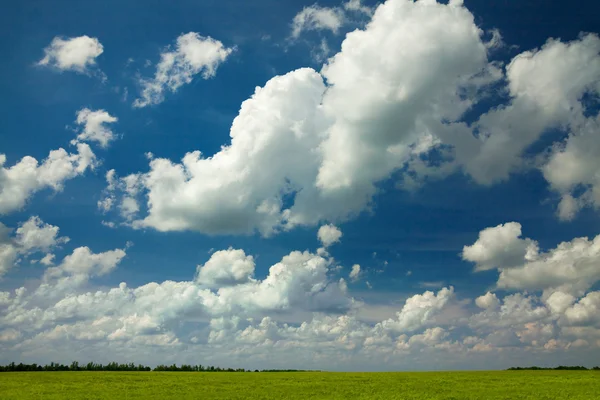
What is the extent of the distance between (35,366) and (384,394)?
144m

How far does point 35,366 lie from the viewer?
471 ft

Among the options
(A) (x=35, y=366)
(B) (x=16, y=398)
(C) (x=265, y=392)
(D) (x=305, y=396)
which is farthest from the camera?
(A) (x=35, y=366)

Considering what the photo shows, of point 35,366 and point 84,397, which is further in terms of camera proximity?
point 35,366

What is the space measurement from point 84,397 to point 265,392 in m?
18.8

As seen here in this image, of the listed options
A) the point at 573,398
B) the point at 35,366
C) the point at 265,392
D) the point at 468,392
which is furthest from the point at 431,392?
the point at 35,366

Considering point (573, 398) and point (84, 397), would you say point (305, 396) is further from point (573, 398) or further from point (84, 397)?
point (573, 398)

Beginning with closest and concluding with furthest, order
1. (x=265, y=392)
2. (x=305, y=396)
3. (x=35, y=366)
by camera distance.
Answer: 1. (x=305, y=396)
2. (x=265, y=392)
3. (x=35, y=366)

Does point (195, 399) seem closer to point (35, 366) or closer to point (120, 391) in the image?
point (120, 391)

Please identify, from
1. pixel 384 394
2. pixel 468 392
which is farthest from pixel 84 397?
pixel 468 392

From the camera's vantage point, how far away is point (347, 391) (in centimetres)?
4900

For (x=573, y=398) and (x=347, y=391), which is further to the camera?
(x=347, y=391)

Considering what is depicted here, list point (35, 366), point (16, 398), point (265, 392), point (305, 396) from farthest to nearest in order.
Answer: point (35, 366), point (265, 392), point (305, 396), point (16, 398)

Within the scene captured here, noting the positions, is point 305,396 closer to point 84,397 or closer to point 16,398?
point 84,397

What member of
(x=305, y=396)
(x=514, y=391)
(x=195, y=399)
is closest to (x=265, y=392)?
(x=305, y=396)
